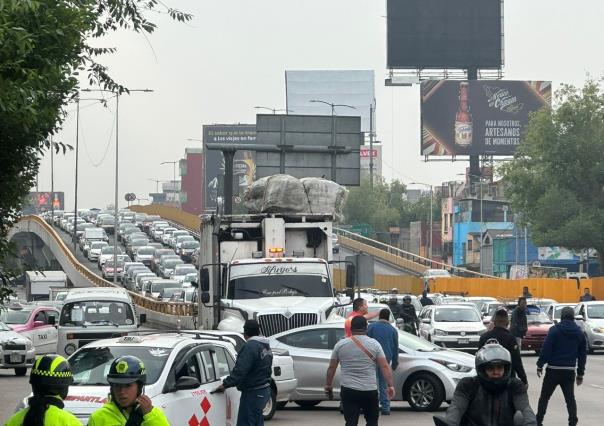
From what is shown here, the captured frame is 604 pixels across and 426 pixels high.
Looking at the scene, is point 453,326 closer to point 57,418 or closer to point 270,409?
point 270,409

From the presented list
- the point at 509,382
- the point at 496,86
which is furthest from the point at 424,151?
the point at 509,382

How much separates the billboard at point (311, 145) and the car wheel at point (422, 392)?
73.2 feet

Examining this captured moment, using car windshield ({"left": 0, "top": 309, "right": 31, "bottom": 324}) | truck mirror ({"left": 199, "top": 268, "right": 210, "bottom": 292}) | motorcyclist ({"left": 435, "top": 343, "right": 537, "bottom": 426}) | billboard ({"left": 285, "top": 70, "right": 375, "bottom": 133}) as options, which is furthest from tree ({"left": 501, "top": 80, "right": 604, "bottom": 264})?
billboard ({"left": 285, "top": 70, "right": 375, "bottom": 133})

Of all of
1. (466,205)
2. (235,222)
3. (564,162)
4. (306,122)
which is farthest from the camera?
(466,205)

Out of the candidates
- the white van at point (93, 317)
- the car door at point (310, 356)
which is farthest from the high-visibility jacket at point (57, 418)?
the white van at point (93, 317)

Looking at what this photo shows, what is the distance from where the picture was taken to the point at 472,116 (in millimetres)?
113875

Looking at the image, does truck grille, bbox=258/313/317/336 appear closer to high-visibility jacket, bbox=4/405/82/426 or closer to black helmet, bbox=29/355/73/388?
black helmet, bbox=29/355/73/388

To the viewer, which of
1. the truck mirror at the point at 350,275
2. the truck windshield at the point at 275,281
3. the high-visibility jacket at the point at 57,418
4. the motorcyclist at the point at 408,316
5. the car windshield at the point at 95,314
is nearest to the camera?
the high-visibility jacket at the point at 57,418

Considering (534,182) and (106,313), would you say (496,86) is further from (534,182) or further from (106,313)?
(106,313)

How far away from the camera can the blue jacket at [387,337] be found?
2136 centimetres

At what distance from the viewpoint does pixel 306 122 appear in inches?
1800

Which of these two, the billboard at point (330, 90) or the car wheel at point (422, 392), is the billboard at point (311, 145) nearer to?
the car wheel at point (422, 392)

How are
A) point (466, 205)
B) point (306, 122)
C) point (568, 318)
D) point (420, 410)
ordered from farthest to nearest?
point (466, 205), point (306, 122), point (420, 410), point (568, 318)

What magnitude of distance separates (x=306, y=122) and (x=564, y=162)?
35.2 meters
